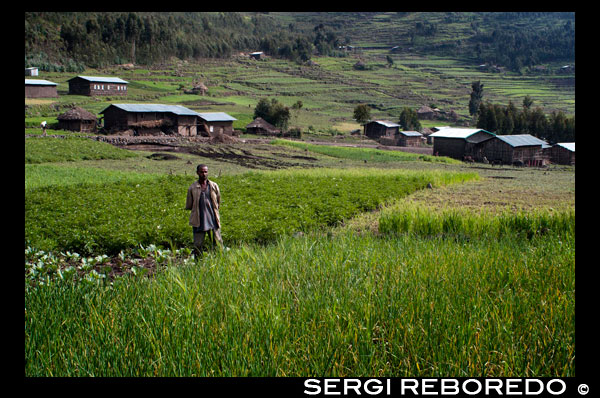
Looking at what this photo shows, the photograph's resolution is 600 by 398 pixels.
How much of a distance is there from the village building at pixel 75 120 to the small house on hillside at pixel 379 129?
1425 inches

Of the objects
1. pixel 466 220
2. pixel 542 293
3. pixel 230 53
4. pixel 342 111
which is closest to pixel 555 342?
pixel 542 293

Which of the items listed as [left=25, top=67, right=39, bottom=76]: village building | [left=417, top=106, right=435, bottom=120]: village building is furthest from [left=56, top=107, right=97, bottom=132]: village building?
[left=417, top=106, right=435, bottom=120]: village building

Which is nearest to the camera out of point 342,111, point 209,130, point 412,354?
point 412,354

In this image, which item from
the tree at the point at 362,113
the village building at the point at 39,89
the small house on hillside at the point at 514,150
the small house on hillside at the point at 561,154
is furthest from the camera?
the tree at the point at 362,113

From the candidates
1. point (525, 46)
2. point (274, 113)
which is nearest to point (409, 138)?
point (274, 113)

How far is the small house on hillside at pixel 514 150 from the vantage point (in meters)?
46.4

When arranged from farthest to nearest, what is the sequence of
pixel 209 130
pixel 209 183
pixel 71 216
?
1. pixel 209 130
2. pixel 71 216
3. pixel 209 183

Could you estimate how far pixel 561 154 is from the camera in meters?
50.3

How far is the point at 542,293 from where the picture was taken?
591 centimetres

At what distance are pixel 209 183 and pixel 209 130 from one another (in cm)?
5013

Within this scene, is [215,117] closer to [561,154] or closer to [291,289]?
[561,154]

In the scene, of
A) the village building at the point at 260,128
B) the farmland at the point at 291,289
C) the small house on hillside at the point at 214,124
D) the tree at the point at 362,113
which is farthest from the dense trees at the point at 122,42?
the farmland at the point at 291,289

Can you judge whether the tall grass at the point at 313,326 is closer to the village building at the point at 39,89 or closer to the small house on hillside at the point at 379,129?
the small house on hillside at the point at 379,129
